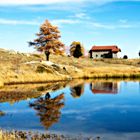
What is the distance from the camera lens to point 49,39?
92.6 metres

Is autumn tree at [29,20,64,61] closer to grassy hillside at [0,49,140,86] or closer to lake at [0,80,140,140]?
grassy hillside at [0,49,140,86]

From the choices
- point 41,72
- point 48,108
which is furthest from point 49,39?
point 48,108

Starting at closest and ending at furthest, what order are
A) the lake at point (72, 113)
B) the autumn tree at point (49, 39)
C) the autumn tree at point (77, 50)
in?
1. the lake at point (72, 113)
2. the autumn tree at point (49, 39)
3. the autumn tree at point (77, 50)

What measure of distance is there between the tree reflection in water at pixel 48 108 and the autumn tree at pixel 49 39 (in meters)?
44.5

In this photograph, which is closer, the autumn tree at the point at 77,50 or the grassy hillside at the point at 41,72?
the grassy hillside at the point at 41,72

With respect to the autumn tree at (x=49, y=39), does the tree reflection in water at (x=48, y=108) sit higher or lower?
lower

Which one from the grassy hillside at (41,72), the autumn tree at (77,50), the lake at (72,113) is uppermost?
the autumn tree at (77,50)

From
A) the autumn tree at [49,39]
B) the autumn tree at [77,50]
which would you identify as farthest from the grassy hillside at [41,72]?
the autumn tree at [77,50]

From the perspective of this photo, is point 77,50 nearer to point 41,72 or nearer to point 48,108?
point 41,72

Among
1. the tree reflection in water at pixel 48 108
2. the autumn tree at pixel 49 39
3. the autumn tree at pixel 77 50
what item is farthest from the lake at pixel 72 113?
the autumn tree at pixel 77 50

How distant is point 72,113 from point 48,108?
3.52 metres

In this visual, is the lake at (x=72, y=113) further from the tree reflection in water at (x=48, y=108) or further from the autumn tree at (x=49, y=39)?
the autumn tree at (x=49, y=39)

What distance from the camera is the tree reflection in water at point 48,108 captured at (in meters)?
30.3

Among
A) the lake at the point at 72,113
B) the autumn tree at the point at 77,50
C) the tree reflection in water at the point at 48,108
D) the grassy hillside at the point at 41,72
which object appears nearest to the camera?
the lake at the point at 72,113
